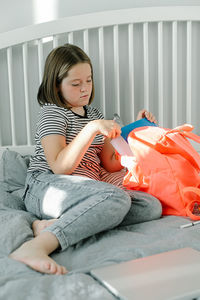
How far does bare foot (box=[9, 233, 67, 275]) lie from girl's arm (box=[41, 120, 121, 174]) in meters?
0.30

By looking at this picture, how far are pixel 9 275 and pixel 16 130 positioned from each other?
3.36ft

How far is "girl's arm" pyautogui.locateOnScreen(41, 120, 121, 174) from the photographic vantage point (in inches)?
43.4

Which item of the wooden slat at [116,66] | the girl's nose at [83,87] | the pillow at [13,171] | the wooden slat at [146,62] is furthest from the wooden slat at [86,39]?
the pillow at [13,171]

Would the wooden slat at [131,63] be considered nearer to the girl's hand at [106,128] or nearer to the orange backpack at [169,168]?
the orange backpack at [169,168]

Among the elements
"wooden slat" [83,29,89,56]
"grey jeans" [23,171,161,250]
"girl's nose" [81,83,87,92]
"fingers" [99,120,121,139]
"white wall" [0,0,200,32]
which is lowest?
"grey jeans" [23,171,161,250]

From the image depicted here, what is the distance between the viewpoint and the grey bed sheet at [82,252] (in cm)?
70

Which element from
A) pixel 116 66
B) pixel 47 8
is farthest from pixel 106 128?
pixel 47 8

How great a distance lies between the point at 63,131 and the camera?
124cm

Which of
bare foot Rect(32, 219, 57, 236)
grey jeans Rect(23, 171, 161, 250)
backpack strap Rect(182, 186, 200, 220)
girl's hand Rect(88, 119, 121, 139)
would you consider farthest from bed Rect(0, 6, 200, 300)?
backpack strap Rect(182, 186, 200, 220)

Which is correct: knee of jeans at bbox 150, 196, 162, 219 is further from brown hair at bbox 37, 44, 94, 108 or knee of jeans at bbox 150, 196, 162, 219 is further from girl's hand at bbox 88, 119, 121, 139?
brown hair at bbox 37, 44, 94, 108

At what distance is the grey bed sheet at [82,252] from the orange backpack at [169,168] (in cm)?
6

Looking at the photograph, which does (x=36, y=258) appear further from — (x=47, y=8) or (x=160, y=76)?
(x=47, y=8)

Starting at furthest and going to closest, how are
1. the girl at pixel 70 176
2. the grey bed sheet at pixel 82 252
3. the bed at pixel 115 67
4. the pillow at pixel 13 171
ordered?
the bed at pixel 115 67
the pillow at pixel 13 171
the girl at pixel 70 176
the grey bed sheet at pixel 82 252

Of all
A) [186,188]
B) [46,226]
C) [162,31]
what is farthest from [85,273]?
[162,31]
